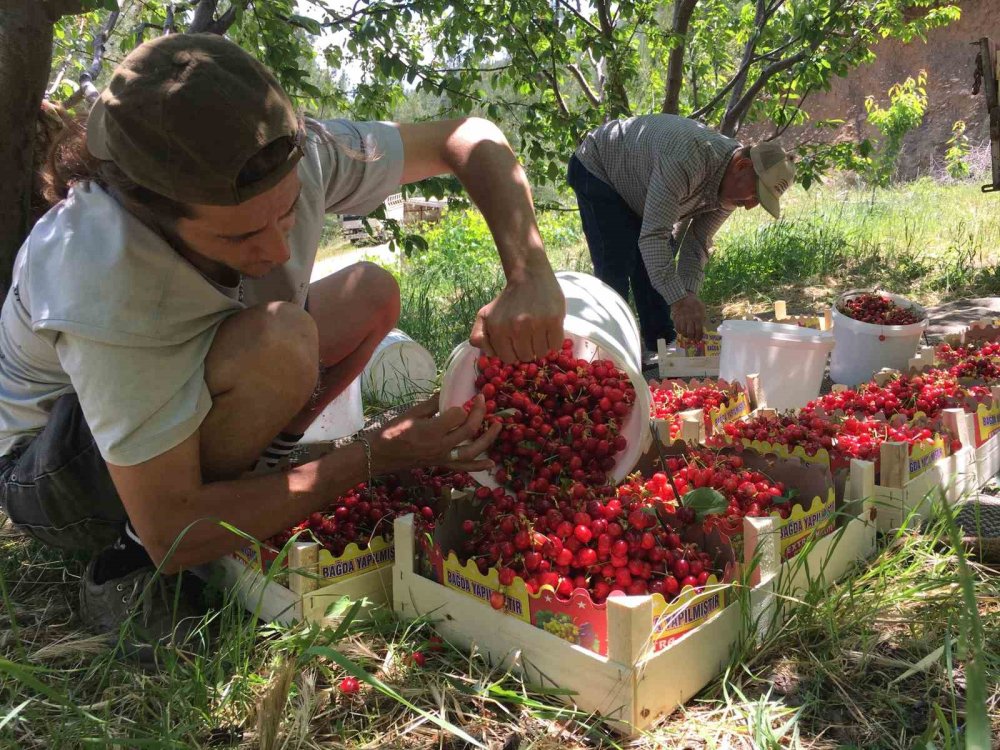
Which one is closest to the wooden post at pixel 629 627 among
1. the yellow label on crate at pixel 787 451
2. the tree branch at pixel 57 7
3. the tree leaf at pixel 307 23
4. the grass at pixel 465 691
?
the grass at pixel 465 691

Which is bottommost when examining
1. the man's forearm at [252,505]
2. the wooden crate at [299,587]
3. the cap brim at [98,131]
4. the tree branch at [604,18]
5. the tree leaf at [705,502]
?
the wooden crate at [299,587]

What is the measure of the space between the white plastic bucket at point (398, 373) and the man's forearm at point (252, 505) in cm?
181

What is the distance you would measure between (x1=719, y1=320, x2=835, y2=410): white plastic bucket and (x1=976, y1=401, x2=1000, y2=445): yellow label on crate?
679 mm

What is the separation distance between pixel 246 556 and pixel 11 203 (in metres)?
1.35

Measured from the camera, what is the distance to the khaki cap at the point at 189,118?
123cm

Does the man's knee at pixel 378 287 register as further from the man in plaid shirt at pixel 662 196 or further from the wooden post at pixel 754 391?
the man in plaid shirt at pixel 662 196

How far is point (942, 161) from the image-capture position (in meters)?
19.1

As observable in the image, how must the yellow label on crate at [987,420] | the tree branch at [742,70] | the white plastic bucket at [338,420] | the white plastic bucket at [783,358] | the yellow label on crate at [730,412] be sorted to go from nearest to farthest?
the yellow label on crate at [987,420], the yellow label on crate at [730,412], the white plastic bucket at [338,420], the white plastic bucket at [783,358], the tree branch at [742,70]

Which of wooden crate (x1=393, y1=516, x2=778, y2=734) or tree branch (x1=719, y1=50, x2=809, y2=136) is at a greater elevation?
tree branch (x1=719, y1=50, x2=809, y2=136)

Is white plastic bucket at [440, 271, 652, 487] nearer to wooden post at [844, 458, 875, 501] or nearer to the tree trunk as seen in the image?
wooden post at [844, 458, 875, 501]

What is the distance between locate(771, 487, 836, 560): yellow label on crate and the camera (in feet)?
5.50

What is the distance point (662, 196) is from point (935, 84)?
68.8ft

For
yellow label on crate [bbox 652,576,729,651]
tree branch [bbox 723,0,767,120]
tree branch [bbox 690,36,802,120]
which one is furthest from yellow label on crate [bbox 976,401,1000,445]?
tree branch [bbox 723,0,767,120]

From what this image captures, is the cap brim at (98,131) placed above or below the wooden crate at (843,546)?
above
